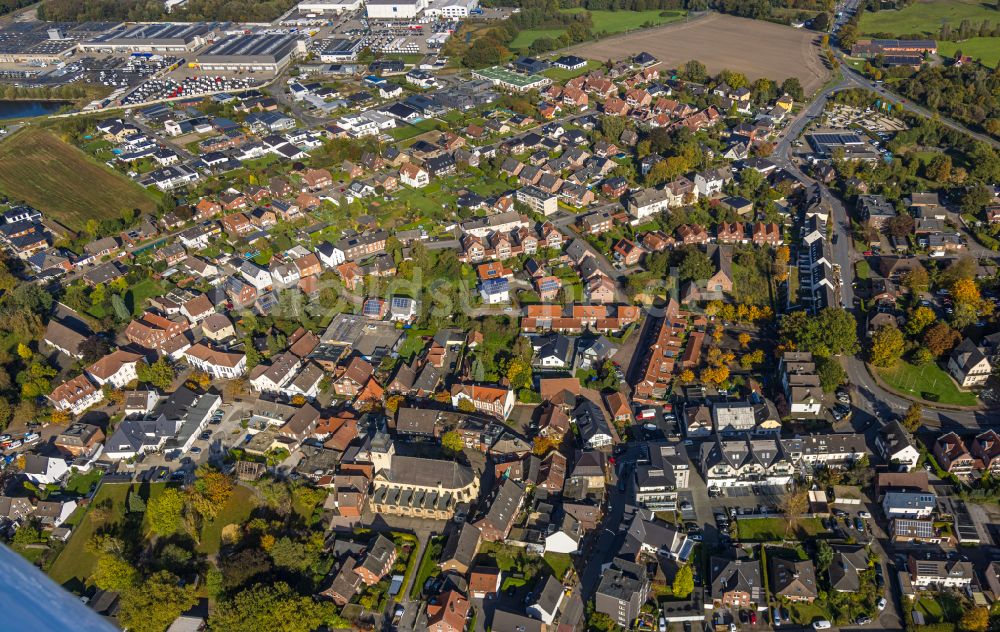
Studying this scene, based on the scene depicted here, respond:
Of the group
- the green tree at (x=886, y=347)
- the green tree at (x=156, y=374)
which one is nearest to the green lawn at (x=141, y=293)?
the green tree at (x=156, y=374)

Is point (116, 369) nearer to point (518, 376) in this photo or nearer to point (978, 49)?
point (518, 376)

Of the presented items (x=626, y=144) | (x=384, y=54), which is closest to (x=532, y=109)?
(x=626, y=144)

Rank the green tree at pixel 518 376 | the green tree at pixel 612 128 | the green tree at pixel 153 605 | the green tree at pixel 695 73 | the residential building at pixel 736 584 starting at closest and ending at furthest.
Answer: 1. the green tree at pixel 153 605
2. the residential building at pixel 736 584
3. the green tree at pixel 518 376
4. the green tree at pixel 612 128
5. the green tree at pixel 695 73

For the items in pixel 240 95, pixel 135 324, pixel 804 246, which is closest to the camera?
pixel 135 324

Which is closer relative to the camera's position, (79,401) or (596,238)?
(79,401)

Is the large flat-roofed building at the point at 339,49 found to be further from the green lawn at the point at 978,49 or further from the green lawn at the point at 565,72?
the green lawn at the point at 978,49

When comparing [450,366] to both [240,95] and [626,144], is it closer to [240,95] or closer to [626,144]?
[626,144]
